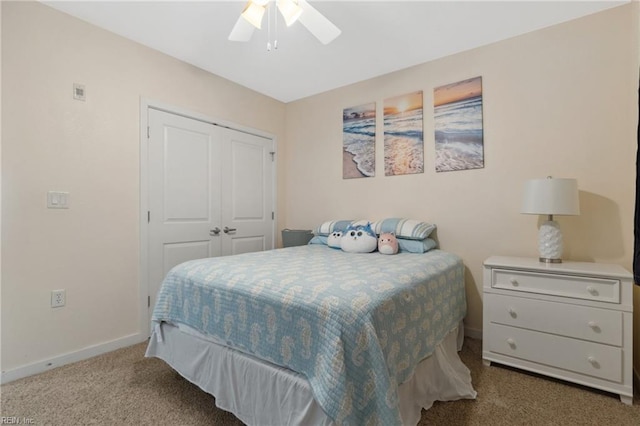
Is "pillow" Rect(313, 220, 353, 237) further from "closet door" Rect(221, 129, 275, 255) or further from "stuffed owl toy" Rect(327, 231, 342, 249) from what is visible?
"closet door" Rect(221, 129, 275, 255)

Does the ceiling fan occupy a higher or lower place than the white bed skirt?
higher

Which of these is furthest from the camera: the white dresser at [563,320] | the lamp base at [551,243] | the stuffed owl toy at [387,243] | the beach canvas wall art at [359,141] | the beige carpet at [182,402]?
the beach canvas wall art at [359,141]

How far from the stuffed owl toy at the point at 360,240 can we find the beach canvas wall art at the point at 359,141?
2.52ft

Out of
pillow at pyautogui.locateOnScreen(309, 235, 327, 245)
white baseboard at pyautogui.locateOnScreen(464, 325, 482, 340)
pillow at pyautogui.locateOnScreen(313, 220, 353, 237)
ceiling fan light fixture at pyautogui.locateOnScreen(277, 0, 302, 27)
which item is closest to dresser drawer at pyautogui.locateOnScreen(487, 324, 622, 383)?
white baseboard at pyautogui.locateOnScreen(464, 325, 482, 340)

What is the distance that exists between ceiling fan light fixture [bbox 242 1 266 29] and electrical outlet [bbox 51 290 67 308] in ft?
7.41

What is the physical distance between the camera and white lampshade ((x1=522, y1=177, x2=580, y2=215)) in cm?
197

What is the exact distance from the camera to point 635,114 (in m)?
1.99

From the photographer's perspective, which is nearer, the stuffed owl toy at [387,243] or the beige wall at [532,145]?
the beige wall at [532,145]

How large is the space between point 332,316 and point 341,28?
7.17ft

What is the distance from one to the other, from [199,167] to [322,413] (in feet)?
8.26

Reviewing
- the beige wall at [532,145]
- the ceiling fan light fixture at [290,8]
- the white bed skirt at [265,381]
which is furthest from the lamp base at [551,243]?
the ceiling fan light fixture at [290,8]

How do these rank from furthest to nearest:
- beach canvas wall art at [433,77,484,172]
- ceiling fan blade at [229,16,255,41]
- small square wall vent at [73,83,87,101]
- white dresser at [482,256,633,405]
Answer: beach canvas wall art at [433,77,484,172] → small square wall vent at [73,83,87,101] → ceiling fan blade at [229,16,255,41] → white dresser at [482,256,633,405]

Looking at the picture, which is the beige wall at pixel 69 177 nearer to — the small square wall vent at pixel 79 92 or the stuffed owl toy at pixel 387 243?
the small square wall vent at pixel 79 92

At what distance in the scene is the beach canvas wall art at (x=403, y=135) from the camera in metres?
2.90
